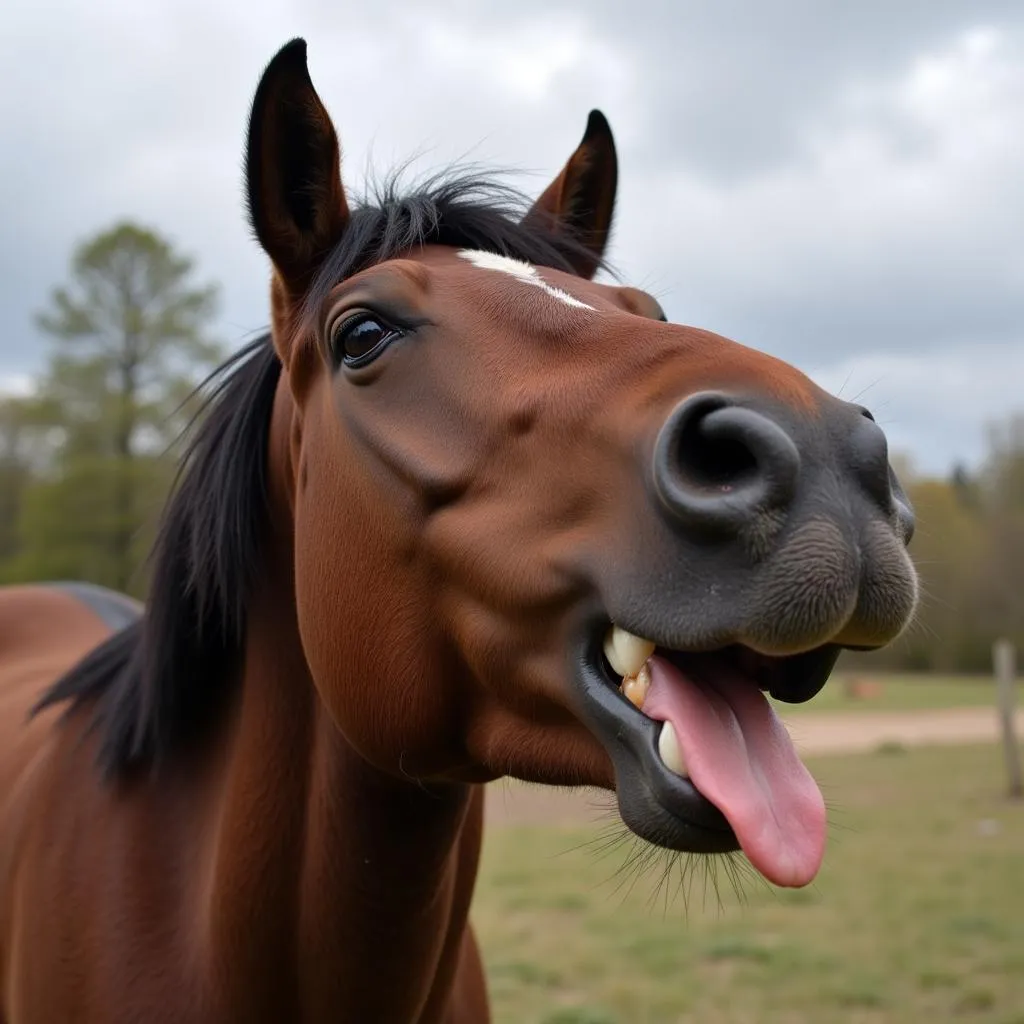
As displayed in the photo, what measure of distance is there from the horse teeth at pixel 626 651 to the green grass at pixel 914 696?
22658 millimetres

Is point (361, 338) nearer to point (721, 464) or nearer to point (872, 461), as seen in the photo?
point (721, 464)

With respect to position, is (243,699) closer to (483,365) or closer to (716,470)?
(483,365)

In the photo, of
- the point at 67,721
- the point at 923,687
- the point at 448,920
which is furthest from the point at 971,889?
the point at 923,687

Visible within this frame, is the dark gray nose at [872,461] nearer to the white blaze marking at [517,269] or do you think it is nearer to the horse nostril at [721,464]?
the horse nostril at [721,464]

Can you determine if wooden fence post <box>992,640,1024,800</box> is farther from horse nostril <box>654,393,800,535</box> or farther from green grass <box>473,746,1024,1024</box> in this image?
horse nostril <box>654,393,800,535</box>

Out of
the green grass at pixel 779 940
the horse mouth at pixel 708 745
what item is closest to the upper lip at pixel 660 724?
the horse mouth at pixel 708 745

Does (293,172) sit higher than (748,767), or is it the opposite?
(293,172)

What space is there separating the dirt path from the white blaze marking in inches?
336

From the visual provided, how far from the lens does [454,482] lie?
63.6 inches

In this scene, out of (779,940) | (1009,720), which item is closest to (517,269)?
(779,940)

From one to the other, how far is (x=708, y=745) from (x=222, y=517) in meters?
1.24

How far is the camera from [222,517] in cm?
209

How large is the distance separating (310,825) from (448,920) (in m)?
0.41

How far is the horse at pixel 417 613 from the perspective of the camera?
1.25m
